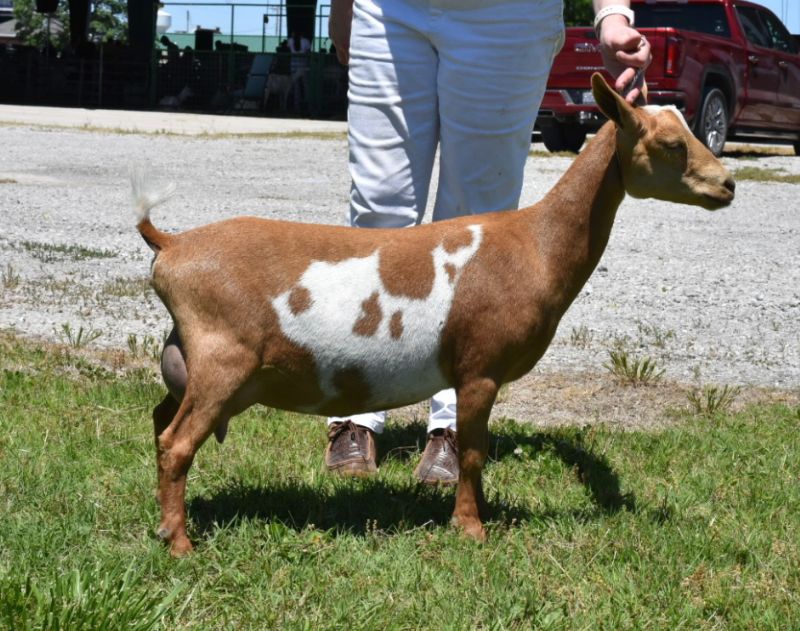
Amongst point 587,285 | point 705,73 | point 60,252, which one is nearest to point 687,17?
point 705,73

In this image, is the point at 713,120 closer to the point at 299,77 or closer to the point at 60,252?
the point at 60,252

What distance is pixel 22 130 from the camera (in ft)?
65.3

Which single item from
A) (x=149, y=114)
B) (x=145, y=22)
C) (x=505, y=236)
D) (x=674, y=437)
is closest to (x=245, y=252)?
(x=505, y=236)

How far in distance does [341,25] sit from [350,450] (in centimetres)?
169

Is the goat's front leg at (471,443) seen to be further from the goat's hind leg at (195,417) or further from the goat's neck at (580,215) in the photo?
the goat's hind leg at (195,417)

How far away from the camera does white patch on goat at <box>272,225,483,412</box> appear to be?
141 inches

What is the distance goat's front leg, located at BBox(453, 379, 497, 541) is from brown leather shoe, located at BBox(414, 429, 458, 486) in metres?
0.59

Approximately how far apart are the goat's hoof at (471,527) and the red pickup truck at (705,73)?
11.7 m

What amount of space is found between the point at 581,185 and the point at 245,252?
1.06 meters

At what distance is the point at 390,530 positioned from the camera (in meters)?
3.85

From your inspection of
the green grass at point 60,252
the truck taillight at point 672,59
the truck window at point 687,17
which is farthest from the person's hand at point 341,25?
the truck window at point 687,17

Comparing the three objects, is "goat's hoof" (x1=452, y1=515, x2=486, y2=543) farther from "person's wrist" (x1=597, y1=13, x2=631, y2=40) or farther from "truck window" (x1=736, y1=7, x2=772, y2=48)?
"truck window" (x1=736, y1=7, x2=772, y2=48)

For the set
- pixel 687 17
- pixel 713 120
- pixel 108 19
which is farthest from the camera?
pixel 108 19

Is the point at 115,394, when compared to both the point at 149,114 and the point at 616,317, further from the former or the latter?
the point at 149,114
